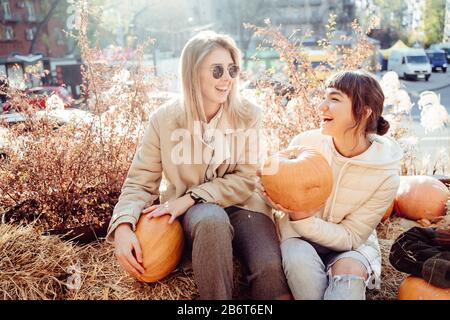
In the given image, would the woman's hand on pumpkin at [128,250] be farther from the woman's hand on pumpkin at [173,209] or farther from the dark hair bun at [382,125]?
the dark hair bun at [382,125]

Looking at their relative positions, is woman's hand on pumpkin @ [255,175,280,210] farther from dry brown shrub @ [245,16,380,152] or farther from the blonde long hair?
dry brown shrub @ [245,16,380,152]

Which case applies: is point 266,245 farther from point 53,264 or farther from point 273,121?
point 273,121

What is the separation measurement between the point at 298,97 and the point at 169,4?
109ft

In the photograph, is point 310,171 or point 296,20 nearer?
point 310,171

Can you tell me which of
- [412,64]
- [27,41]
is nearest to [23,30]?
[27,41]

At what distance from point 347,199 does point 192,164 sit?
0.85m

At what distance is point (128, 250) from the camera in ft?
6.62

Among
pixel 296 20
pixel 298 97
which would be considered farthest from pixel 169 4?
pixel 298 97

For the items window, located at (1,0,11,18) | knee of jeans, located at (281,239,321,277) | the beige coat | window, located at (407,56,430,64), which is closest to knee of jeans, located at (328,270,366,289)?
knee of jeans, located at (281,239,321,277)

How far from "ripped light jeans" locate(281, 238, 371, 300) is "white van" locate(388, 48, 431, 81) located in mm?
23459

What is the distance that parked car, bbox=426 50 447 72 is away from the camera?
23.2m

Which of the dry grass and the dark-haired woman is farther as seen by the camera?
the dry grass

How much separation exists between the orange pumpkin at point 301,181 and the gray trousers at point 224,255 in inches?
8.4

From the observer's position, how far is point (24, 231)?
2.41 meters
